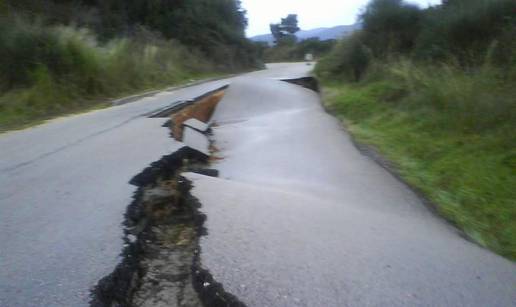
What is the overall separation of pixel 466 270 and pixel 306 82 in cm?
1631

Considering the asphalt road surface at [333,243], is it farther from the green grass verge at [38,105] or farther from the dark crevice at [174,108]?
the green grass verge at [38,105]

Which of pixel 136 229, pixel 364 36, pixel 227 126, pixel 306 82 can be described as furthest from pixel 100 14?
pixel 136 229

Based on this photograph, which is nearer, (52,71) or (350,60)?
(52,71)

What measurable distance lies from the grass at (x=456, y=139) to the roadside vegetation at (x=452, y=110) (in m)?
0.01

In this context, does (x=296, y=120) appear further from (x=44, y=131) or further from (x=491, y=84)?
(x=44, y=131)

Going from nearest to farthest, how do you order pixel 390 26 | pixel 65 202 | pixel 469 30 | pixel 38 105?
1. pixel 65 202
2. pixel 469 30
3. pixel 38 105
4. pixel 390 26

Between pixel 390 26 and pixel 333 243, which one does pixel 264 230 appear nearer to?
pixel 333 243

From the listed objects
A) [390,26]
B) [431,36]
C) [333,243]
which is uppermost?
[390,26]

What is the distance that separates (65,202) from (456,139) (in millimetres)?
5167

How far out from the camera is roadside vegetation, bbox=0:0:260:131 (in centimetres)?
1153

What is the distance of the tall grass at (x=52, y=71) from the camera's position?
35.6ft

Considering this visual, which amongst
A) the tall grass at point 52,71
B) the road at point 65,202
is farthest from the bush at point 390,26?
the road at point 65,202

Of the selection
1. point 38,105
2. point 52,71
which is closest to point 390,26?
point 52,71

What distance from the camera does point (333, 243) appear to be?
3459 millimetres
